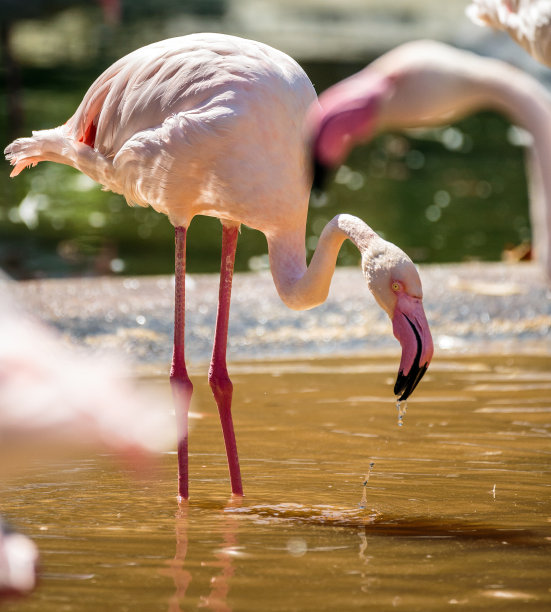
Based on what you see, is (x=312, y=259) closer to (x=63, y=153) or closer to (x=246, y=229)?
(x=63, y=153)

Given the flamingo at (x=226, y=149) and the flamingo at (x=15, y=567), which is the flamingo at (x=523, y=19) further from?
the flamingo at (x=15, y=567)

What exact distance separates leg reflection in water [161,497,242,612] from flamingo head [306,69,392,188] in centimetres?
110

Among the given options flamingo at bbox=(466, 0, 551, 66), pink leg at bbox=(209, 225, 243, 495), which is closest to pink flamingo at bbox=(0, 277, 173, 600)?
pink leg at bbox=(209, 225, 243, 495)

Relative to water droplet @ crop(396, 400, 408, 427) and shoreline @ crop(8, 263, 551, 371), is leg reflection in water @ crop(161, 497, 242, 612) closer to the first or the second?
water droplet @ crop(396, 400, 408, 427)

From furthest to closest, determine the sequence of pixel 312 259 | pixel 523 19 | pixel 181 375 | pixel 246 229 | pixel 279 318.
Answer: pixel 246 229 → pixel 279 318 → pixel 523 19 → pixel 181 375 → pixel 312 259

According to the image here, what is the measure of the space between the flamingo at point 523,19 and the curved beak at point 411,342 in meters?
1.71

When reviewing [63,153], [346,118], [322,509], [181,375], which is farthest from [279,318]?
[346,118]

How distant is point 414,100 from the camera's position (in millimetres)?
3463

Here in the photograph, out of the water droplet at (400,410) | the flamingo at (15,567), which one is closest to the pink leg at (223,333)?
the water droplet at (400,410)

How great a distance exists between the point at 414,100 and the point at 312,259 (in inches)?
42.9

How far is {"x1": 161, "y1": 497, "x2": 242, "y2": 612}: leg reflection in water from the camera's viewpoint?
10.7 ft

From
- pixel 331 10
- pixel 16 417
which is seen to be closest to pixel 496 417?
pixel 16 417

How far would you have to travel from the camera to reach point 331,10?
24.9 meters

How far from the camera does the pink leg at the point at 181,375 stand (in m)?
4.48
